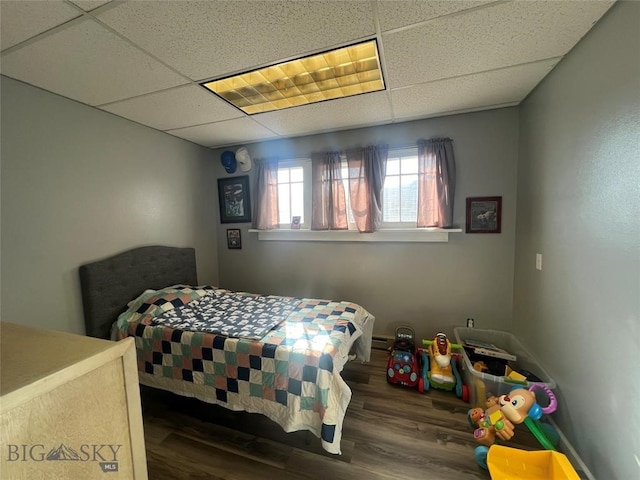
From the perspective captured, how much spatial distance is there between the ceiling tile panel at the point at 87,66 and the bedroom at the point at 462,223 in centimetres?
20

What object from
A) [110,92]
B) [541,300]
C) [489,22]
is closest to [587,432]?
[541,300]

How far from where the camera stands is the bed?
144 cm

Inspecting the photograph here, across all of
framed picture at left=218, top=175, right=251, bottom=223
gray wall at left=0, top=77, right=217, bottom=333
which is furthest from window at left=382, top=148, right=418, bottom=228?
gray wall at left=0, top=77, right=217, bottom=333

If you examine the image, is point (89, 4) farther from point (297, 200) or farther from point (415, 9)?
point (297, 200)

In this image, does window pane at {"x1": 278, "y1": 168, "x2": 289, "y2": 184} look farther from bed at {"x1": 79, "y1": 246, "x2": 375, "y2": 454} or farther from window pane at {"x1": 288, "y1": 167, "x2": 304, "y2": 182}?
bed at {"x1": 79, "y1": 246, "x2": 375, "y2": 454}

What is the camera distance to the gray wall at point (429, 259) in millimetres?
2295

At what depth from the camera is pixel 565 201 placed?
154 cm

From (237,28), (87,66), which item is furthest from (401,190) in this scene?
(87,66)

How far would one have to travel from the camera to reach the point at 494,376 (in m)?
1.68

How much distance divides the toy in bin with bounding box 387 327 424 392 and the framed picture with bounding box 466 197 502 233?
127 centimetres

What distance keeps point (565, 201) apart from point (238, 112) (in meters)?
2.53

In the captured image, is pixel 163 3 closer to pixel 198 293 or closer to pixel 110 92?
pixel 110 92

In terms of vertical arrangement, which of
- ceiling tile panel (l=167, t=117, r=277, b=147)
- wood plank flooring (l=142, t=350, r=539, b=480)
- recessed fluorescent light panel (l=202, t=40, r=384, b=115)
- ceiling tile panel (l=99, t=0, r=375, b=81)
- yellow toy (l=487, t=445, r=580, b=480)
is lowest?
wood plank flooring (l=142, t=350, r=539, b=480)

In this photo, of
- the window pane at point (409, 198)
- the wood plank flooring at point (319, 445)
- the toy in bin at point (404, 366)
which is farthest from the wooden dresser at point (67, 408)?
the window pane at point (409, 198)
